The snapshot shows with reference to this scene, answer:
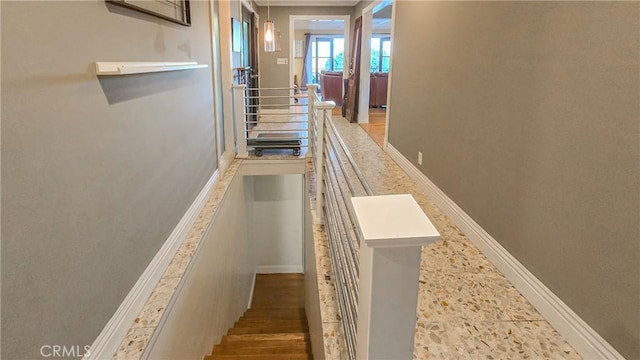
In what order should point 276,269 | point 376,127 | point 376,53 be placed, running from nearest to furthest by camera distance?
point 276,269
point 376,127
point 376,53

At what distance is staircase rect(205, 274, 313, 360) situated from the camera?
310cm

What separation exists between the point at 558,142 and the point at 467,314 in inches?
34.7

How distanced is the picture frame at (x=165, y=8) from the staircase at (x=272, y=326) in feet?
7.50

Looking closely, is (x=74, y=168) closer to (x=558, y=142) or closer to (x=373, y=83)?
(x=558, y=142)

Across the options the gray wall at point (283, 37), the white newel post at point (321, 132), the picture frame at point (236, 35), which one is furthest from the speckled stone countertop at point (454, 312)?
the gray wall at point (283, 37)

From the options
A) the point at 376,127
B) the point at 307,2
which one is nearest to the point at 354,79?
the point at 376,127

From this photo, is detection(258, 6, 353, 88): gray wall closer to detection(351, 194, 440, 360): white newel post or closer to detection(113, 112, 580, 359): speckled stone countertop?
detection(113, 112, 580, 359): speckled stone countertop

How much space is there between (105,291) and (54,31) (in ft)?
3.16

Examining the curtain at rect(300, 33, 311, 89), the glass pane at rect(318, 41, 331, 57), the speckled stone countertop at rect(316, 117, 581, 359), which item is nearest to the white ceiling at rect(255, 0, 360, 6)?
the speckled stone countertop at rect(316, 117, 581, 359)

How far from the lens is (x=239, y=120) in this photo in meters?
4.67

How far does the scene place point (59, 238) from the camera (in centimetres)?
124

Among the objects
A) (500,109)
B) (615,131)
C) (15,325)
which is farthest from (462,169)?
(15,325)

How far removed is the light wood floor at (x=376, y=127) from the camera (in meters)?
5.84

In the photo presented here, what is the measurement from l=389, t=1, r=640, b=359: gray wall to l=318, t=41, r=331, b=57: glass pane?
12.6 m
